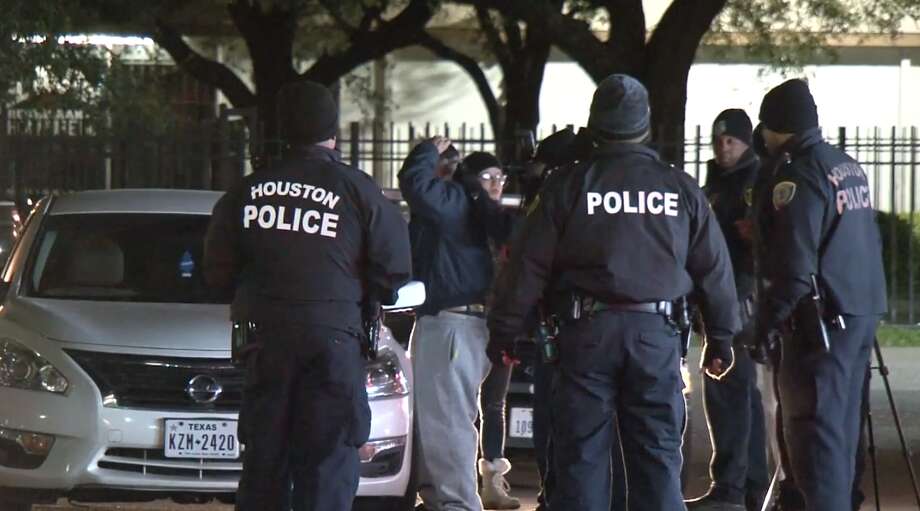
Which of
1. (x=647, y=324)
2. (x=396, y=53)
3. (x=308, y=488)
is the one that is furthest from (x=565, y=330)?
(x=396, y=53)

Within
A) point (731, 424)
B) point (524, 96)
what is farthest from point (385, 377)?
point (524, 96)

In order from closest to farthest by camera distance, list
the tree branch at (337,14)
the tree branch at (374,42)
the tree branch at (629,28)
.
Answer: the tree branch at (629,28)
the tree branch at (337,14)
the tree branch at (374,42)

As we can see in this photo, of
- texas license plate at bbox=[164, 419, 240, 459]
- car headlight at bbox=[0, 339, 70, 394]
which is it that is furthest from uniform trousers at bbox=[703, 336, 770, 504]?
car headlight at bbox=[0, 339, 70, 394]

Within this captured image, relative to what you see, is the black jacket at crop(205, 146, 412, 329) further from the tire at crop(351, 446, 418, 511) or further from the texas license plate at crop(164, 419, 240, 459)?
the tire at crop(351, 446, 418, 511)

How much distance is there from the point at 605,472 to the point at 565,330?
1.67 feet

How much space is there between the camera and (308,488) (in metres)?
5.93

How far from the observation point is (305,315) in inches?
232

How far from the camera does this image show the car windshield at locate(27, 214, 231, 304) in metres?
7.77

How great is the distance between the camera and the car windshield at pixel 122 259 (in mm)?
→ 7766

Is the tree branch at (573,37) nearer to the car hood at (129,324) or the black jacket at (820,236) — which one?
the car hood at (129,324)

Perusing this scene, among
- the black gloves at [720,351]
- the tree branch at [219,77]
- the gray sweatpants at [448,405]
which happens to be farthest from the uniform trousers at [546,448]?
the tree branch at [219,77]

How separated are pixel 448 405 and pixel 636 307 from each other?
1814 mm

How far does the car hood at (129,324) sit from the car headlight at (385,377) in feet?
2.04

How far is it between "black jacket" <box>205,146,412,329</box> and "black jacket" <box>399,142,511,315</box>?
111cm
